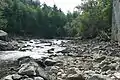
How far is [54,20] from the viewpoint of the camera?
86.9 meters

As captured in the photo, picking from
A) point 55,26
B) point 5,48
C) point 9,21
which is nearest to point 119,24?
point 5,48

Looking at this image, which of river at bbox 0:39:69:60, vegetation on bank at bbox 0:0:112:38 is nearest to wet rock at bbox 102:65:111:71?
river at bbox 0:39:69:60

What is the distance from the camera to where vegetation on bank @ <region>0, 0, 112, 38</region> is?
1328 inches

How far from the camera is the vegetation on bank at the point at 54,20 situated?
33.7 metres

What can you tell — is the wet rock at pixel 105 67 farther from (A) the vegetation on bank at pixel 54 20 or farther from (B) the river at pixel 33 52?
(A) the vegetation on bank at pixel 54 20

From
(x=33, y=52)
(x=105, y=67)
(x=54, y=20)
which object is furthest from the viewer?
(x=54, y=20)

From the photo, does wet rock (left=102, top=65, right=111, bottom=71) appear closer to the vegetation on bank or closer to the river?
the river

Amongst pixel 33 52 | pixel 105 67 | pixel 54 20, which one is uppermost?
pixel 54 20

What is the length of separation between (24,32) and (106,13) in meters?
42.6

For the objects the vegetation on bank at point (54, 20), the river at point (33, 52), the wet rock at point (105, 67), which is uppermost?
the vegetation on bank at point (54, 20)

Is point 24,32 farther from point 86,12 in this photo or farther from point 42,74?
point 42,74

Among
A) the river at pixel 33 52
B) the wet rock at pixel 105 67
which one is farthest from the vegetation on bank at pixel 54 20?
the wet rock at pixel 105 67

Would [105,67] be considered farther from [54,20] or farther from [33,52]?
[54,20]

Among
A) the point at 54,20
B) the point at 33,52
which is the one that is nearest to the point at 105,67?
the point at 33,52
